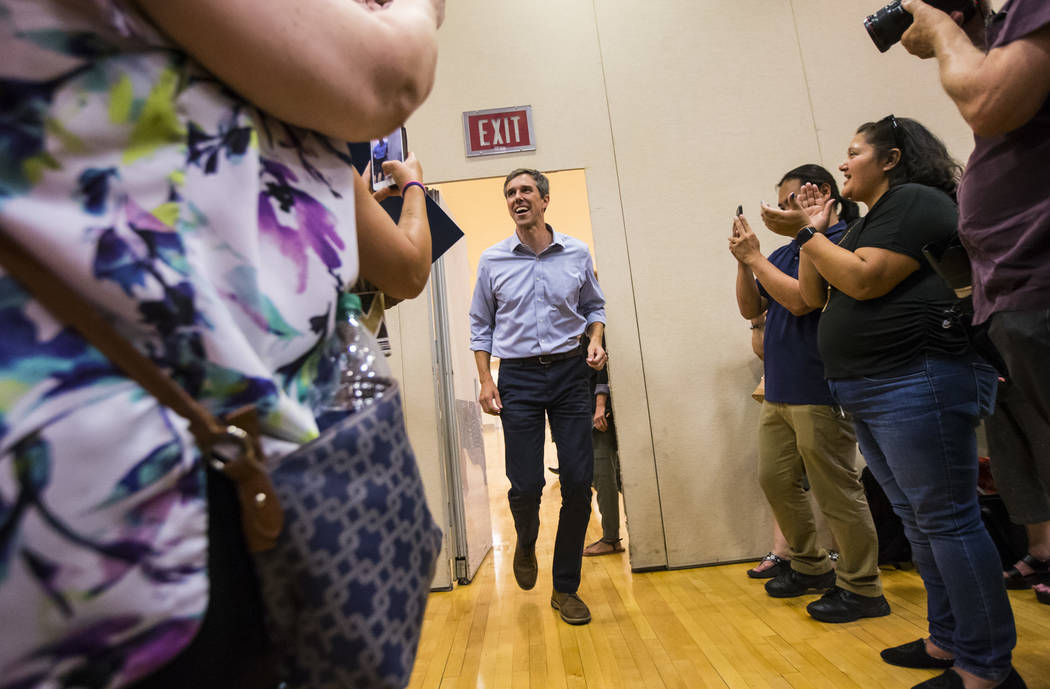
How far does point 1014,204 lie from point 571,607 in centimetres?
192

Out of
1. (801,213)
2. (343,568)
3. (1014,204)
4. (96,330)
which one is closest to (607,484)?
(801,213)

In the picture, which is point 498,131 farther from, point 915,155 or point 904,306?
point 904,306

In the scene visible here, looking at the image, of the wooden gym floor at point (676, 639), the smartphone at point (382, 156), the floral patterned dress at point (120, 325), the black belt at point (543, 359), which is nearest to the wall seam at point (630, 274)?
the wooden gym floor at point (676, 639)

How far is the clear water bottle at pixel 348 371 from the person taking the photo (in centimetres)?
49

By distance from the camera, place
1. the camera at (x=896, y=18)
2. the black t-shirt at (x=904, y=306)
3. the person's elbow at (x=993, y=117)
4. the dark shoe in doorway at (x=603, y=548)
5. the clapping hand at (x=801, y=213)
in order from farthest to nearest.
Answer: the dark shoe in doorway at (x=603, y=548), the clapping hand at (x=801, y=213), the black t-shirt at (x=904, y=306), the camera at (x=896, y=18), the person's elbow at (x=993, y=117)

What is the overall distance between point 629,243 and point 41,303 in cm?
311

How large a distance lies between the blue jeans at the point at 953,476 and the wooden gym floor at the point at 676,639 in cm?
24

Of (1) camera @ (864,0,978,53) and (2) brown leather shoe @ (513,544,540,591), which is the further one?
(2) brown leather shoe @ (513,544,540,591)

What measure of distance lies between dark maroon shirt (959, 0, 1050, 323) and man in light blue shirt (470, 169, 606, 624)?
65.5 inches

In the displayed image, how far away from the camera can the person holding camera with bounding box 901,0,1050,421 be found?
3.30ft

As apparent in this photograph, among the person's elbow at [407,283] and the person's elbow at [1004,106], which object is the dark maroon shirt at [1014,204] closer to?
the person's elbow at [1004,106]

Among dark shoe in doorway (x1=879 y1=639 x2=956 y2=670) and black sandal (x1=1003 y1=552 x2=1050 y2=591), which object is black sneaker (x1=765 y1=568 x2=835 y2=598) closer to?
black sandal (x1=1003 y1=552 x2=1050 y2=591)

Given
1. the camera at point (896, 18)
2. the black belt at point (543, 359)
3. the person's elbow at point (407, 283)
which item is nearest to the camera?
the person's elbow at point (407, 283)

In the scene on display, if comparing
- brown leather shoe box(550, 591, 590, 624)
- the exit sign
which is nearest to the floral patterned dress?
brown leather shoe box(550, 591, 590, 624)
